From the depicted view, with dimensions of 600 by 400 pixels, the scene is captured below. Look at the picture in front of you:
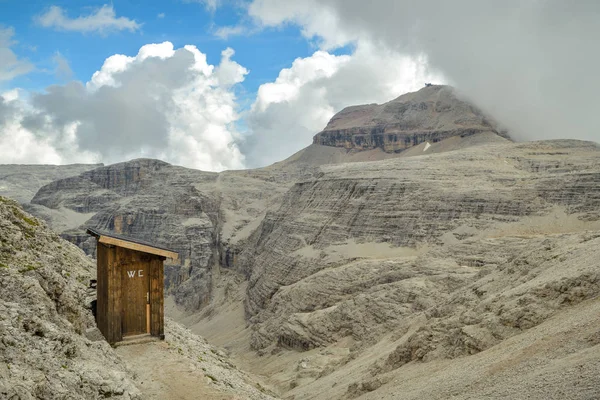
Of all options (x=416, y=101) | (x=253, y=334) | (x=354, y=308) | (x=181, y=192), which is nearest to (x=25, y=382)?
(x=354, y=308)

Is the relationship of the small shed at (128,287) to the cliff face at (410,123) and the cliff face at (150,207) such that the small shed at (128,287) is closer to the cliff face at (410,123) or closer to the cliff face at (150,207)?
the cliff face at (150,207)

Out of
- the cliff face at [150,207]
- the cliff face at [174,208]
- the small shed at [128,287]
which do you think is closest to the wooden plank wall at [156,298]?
the small shed at [128,287]

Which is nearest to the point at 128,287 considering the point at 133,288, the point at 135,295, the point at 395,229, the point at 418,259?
the point at 133,288

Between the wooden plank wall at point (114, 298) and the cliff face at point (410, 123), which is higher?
the cliff face at point (410, 123)

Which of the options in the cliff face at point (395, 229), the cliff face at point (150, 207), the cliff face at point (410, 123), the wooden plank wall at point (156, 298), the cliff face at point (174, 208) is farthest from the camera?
the cliff face at point (410, 123)

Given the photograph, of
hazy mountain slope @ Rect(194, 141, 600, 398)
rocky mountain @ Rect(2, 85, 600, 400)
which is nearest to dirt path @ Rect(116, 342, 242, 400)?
rocky mountain @ Rect(2, 85, 600, 400)

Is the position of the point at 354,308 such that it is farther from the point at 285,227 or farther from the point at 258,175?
the point at 258,175

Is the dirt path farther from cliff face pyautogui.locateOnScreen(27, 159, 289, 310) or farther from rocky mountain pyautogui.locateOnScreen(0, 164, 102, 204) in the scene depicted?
rocky mountain pyautogui.locateOnScreen(0, 164, 102, 204)

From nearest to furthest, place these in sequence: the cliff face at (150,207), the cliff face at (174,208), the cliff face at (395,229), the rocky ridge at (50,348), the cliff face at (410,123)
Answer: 1. the rocky ridge at (50,348)
2. the cliff face at (395,229)
3. the cliff face at (174,208)
4. the cliff face at (150,207)
5. the cliff face at (410,123)
